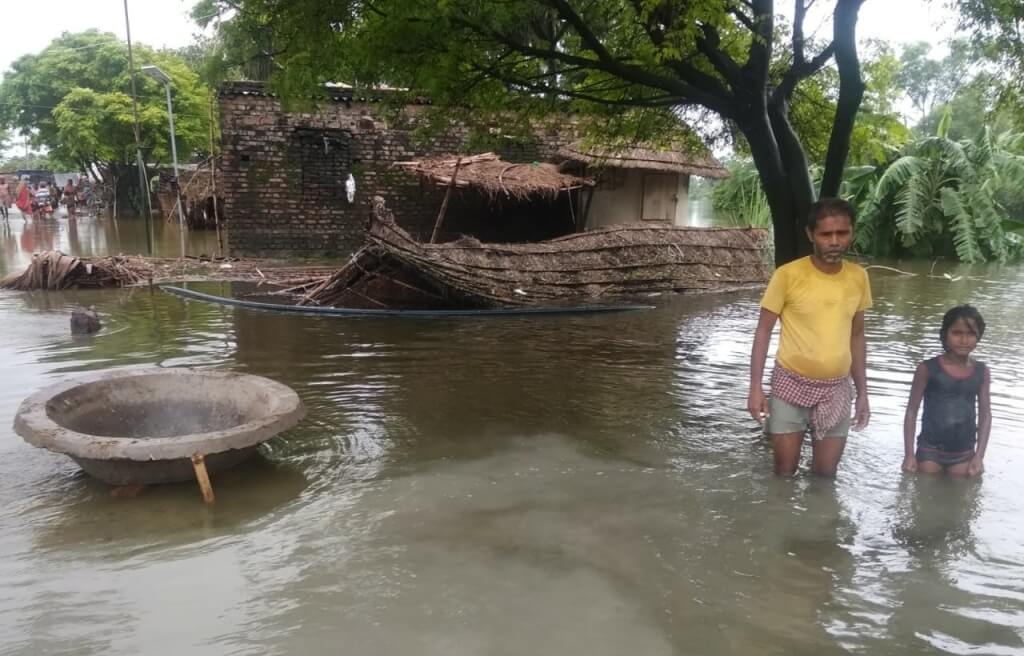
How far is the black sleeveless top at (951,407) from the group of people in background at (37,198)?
96.4ft

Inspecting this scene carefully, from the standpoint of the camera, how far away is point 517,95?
23.3 feet

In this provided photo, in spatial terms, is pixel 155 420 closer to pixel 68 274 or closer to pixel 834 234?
pixel 834 234

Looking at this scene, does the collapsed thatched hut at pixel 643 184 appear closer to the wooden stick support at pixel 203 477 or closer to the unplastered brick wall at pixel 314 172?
the unplastered brick wall at pixel 314 172

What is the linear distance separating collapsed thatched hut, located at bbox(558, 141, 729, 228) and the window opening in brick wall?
470cm

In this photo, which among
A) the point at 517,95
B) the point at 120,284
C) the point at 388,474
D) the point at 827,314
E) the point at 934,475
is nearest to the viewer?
the point at 827,314

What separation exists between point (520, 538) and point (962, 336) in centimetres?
265

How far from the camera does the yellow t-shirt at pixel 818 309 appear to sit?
12.3 ft

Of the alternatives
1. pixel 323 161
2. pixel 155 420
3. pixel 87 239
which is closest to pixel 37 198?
pixel 87 239

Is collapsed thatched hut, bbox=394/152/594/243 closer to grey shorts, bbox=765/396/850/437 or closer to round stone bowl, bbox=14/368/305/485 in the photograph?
round stone bowl, bbox=14/368/305/485

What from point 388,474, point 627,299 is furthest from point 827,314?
point 627,299

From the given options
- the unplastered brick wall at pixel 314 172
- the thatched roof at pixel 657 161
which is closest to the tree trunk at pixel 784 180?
the thatched roof at pixel 657 161

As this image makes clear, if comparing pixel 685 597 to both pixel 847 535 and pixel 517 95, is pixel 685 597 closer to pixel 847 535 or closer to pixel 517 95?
pixel 847 535

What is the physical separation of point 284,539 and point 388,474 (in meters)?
1.02

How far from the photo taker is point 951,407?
161 inches
